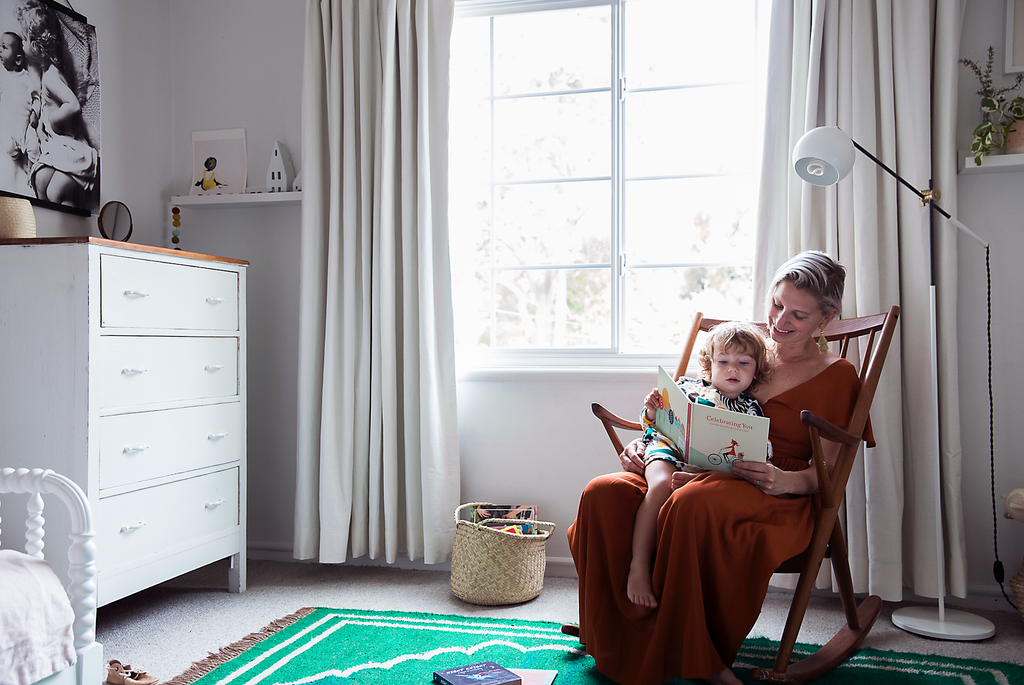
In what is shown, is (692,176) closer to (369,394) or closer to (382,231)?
(382,231)

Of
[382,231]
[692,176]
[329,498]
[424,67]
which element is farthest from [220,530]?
[692,176]

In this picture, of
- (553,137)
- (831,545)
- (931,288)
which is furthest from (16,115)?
(931,288)

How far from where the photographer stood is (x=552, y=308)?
2902 millimetres

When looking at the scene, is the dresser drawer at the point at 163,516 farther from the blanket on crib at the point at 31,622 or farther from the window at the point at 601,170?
the window at the point at 601,170

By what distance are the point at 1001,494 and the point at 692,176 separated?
1448 millimetres

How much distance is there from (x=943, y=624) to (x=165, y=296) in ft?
8.18

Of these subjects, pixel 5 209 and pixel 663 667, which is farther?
pixel 5 209

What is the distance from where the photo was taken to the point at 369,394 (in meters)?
2.77

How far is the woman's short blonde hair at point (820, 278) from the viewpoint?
79.3 inches

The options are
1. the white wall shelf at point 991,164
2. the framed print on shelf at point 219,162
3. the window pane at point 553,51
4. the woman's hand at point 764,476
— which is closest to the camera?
the woman's hand at point 764,476

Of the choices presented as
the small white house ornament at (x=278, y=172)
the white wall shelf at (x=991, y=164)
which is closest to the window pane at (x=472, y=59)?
the small white house ornament at (x=278, y=172)

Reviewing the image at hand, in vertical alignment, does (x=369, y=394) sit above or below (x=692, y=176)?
below

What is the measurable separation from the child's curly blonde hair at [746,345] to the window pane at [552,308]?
84 cm

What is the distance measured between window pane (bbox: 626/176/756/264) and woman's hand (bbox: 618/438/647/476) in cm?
93
